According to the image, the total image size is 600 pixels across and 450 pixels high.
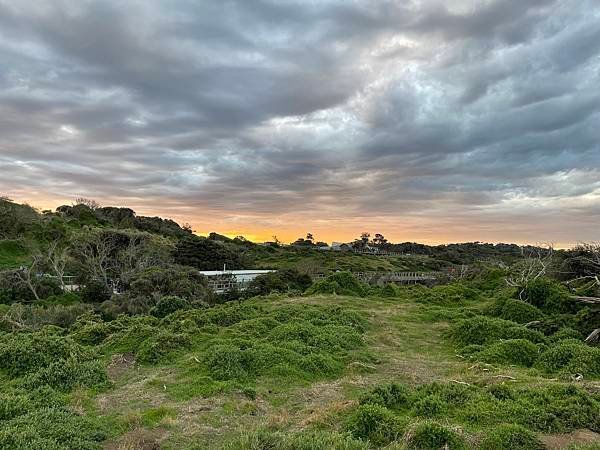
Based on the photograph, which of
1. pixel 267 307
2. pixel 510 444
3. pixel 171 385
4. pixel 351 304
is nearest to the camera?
pixel 510 444

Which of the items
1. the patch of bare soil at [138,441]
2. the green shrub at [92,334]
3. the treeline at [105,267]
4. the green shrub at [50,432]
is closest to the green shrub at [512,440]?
the patch of bare soil at [138,441]

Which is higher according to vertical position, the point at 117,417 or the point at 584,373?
the point at 584,373

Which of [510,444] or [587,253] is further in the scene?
[587,253]

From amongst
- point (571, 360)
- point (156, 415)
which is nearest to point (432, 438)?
A: point (156, 415)

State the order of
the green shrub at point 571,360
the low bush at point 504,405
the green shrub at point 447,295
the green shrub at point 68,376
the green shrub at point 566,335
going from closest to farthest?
the low bush at point 504,405
the green shrub at point 68,376
the green shrub at point 571,360
the green shrub at point 566,335
the green shrub at point 447,295

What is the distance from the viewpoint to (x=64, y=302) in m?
27.7

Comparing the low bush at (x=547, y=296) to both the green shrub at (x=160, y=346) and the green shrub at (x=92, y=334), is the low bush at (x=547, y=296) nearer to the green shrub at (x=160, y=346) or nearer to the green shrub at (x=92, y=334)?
the green shrub at (x=160, y=346)

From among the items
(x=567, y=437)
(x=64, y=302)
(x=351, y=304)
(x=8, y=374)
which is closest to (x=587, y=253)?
(x=351, y=304)

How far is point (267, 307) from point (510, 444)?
1222 cm

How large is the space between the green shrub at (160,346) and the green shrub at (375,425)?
5.62 metres

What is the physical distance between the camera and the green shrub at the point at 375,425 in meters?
5.95

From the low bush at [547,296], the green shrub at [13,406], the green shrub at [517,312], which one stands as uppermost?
the low bush at [547,296]

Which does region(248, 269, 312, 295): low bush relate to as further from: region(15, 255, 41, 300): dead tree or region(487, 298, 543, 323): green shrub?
region(487, 298, 543, 323): green shrub

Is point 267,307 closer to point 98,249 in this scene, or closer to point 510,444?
point 510,444
